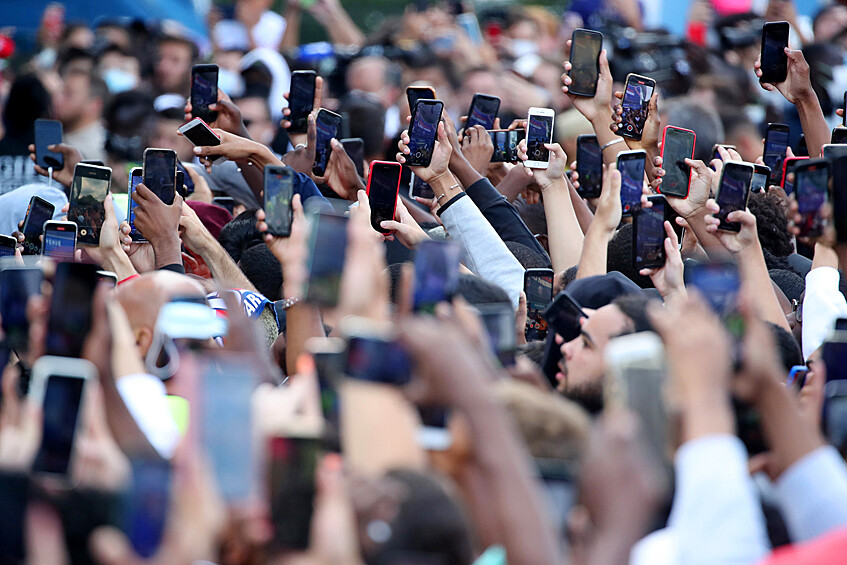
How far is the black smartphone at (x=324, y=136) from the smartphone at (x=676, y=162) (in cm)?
155

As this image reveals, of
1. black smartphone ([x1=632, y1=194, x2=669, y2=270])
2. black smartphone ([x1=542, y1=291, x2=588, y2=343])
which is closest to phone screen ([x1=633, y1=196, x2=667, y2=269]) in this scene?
black smartphone ([x1=632, y1=194, x2=669, y2=270])

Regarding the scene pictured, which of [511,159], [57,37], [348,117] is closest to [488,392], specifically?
[511,159]

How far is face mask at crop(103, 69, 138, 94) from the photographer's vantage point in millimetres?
9500

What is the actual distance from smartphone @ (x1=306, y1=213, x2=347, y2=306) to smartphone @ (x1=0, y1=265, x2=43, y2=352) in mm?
905

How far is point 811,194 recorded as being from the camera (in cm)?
362

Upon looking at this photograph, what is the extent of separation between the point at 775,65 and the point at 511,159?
1.35m

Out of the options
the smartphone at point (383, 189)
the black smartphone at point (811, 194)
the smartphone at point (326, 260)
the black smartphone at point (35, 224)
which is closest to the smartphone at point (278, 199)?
the smartphone at point (383, 189)

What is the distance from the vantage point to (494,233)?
447 centimetres

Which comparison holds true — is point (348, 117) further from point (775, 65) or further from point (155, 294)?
point (155, 294)

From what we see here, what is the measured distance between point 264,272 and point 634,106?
6.33 feet

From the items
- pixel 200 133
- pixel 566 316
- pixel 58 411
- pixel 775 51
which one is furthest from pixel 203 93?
pixel 58 411

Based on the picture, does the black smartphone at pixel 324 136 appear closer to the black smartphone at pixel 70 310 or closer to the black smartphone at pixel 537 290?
the black smartphone at pixel 537 290

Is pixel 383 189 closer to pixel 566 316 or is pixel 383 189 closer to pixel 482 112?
pixel 566 316

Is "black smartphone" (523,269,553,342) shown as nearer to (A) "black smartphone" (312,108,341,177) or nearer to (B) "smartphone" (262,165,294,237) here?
(B) "smartphone" (262,165,294,237)
